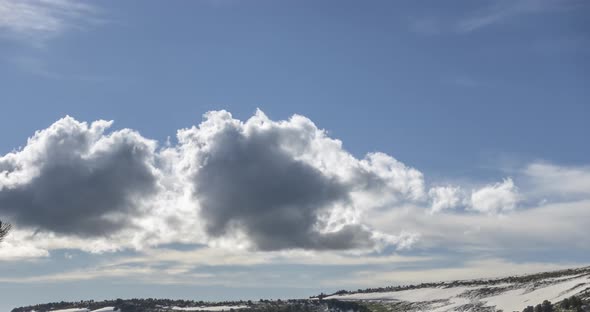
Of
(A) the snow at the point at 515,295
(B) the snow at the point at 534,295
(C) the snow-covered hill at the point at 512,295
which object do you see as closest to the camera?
(B) the snow at the point at 534,295

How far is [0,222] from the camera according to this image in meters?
71.6

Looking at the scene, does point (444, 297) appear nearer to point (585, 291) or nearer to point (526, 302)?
point (526, 302)

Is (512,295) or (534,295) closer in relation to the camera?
(534,295)

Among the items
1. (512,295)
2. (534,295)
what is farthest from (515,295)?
(534,295)

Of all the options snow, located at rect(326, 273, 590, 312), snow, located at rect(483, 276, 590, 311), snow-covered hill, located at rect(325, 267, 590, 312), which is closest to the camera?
snow, located at rect(483, 276, 590, 311)

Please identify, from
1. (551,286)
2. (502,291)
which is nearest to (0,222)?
(551,286)

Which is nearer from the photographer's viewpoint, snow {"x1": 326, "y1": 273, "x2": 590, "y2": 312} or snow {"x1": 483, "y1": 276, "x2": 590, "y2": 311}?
snow {"x1": 483, "y1": 276, "x2": 590, "y2": 311}

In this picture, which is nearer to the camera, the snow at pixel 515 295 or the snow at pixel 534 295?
the snow at pixel 534 295

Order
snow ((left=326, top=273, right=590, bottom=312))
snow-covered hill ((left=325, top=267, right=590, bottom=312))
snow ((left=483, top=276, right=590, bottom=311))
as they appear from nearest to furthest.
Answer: snow ((left=483, top=276, right=590, bottom=311))
snow-covered hill ((left=325, top=267, right=590, bottom=312))
snow ((left=326, top=273, right=590, bottom=312))

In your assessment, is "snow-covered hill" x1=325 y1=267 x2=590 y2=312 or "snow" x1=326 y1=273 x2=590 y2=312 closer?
"snow-covered hill" x1=325 y1=267 x2=590 y2=312

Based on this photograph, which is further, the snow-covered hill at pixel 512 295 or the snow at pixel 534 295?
the snow-covered hill at pixel 512 295

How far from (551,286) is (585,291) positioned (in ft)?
95.1

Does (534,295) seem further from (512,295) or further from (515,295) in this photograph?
(512,295)

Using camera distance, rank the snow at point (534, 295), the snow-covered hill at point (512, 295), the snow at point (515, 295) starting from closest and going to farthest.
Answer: the snow at point (534, 295) < the snow-covered hill at point (512, 295) < the snow at point (515, 295)
